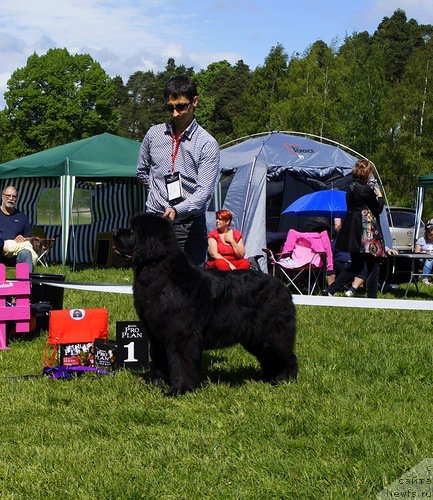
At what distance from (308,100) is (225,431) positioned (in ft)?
87.9

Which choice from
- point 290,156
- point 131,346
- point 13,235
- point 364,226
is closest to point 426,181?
point 290,156

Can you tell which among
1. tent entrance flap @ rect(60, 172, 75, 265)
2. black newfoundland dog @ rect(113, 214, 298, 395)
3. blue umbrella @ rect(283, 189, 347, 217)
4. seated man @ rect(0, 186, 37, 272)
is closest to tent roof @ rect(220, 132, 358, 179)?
blue umbrella @ rect(283, 189, 347, 217)

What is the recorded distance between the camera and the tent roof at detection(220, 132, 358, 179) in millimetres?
12547

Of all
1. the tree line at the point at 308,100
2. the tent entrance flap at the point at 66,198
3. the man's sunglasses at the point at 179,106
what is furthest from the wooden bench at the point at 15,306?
the tree line at the point at 308,100

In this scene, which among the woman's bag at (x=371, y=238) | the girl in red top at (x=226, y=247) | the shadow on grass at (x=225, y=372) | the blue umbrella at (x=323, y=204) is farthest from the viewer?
the blue umbrella at (x=323, y=204)

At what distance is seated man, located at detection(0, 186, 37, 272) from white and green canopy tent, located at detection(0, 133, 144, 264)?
15.5 feet

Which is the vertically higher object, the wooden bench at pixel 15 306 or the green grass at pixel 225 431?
the wooden bench at pixel 15 306

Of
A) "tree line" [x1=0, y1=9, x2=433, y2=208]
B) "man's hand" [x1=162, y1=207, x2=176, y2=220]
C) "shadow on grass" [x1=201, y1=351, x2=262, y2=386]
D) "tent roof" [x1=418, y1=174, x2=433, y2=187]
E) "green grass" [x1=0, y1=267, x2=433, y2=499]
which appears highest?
"tree line" [x1=0, y1=9, x2=433, y2=208]

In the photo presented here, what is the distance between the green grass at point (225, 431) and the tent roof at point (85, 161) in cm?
824

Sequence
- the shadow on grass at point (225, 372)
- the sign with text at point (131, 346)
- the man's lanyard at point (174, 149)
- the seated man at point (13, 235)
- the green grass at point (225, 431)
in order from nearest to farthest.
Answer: the green grass at point (225, 431) < the man's lanyard at point (174, 149) < the shadow on grass at point (225, 372) < the sign with text at point (131, 346) < the seated man at point (13, 235)

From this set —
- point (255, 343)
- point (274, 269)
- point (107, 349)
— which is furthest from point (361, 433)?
point (274, 269)

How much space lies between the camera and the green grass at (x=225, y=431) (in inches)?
118

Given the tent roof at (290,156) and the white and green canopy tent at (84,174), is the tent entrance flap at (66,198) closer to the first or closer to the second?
the white and green canopy tent at (84,174)

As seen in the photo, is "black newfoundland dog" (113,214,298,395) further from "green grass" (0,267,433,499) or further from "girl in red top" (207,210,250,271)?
"girl in red top" (207,210,250,271)
